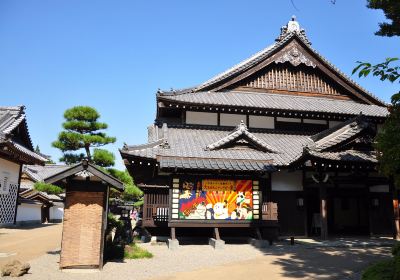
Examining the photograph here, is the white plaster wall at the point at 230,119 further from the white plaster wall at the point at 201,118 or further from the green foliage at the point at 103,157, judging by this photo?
the green foliage at the point at 103,157

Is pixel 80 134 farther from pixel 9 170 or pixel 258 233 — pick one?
pixel 258 233

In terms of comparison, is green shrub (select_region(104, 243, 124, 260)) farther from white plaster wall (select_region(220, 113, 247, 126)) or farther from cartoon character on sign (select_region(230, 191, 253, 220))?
white plaster wall (select_region(220, 113, 247, 126))

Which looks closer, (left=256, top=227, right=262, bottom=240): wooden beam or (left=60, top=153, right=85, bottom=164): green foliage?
(left=256, top=227, right=262, bottom=240): wooden beam

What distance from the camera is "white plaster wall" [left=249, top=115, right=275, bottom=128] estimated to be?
2003cm

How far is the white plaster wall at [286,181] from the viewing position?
55.7 ft

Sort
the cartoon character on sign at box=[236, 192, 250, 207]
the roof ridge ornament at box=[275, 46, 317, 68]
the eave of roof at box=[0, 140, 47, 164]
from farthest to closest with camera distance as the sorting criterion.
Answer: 1. the roof ridge ornament at box=[275, 46, 317, 68]
2. the eave of roof at box=[0, 140, 47, 164]
3. the cartoon character on sign at box=[236, 192, 250, 207]

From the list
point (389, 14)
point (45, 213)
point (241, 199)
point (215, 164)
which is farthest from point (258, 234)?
point (45, 213)

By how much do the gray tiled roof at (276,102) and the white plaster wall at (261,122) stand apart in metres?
0.96

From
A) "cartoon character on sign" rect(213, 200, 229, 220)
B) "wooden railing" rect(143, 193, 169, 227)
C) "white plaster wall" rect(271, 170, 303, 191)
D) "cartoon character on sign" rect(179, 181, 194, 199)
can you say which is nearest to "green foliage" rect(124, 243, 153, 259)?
"wooden railing" rect(143, 193, 169, 227)

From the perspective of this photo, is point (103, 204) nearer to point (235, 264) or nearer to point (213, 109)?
point (235, 264)

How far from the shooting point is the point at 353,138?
1627 cm

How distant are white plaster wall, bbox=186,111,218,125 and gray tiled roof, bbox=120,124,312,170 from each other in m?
0.57

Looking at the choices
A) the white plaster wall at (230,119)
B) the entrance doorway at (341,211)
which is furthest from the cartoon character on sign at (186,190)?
the entrance doorway at (341,211)

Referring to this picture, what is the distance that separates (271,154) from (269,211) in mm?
2962
